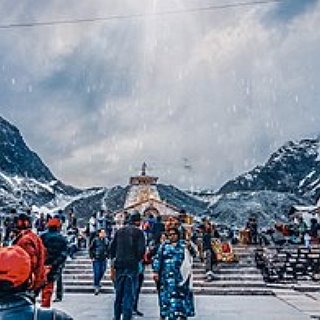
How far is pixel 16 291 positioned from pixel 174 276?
15.0 ft

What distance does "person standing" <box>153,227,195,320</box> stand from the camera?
7.31m

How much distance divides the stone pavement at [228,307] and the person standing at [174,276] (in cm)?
370

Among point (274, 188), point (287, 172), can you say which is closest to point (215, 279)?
point (274, 188)

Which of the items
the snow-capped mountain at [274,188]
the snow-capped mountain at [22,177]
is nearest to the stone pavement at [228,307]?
the snow-capped mountain at [274,188]

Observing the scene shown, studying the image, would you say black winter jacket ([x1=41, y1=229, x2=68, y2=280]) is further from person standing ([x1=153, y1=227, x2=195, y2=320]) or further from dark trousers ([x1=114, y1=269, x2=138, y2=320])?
person standing ([x1=153, y1=227, x2=195, y2=320])

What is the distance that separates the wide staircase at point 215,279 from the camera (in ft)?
56.1

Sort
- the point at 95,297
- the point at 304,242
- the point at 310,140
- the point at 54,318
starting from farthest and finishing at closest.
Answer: the point at 310,140 < the point at 304,242 < the point at 95,297 < the point at 54,318

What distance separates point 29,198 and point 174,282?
179ft

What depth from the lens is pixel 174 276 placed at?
7.35m

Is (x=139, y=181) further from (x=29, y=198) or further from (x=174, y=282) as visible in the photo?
(x=174, y=282)

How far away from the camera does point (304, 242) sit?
80.5ft

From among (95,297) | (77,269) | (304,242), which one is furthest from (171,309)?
(304,242)

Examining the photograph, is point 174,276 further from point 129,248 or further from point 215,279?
point 215,279

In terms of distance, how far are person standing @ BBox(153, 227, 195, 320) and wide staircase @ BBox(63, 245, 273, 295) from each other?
31.9 feet
